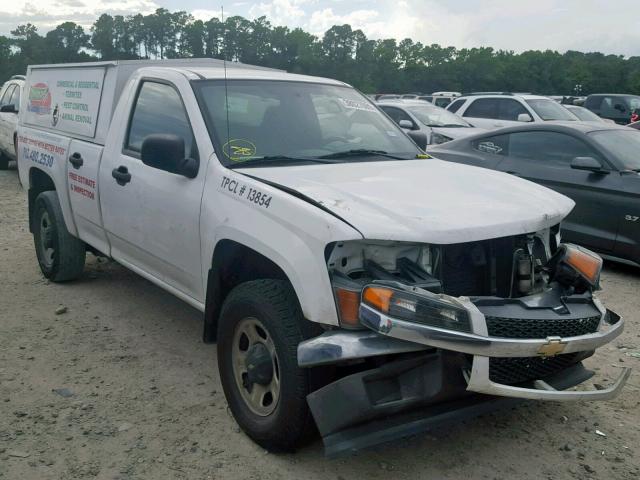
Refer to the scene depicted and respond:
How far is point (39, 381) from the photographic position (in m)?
4.12

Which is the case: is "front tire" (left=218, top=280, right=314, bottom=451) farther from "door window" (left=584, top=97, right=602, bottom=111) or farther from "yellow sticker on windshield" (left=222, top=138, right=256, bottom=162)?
"door window" (left=584, top=97, right=602, bottom=111)

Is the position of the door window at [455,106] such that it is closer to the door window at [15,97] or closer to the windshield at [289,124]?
the door window at [15,97]

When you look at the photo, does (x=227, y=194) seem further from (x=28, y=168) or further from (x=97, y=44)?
(x=97, y=44)

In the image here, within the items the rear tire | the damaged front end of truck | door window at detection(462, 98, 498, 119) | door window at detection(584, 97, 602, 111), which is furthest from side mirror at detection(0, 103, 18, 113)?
door window at detection(584, 97, 602, 111)

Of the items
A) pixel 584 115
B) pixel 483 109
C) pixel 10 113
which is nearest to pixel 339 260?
pixel 10 113

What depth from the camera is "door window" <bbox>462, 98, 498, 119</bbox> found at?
567 inches

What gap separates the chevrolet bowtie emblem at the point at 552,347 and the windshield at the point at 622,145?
431cm

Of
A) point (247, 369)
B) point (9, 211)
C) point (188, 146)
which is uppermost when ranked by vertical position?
point (188, 146)

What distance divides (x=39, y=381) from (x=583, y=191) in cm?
520

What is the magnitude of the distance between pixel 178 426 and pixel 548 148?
536 cm

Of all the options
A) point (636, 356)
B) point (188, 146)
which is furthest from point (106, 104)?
point (636, 356)

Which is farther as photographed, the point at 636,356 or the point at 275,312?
the point at 636,356

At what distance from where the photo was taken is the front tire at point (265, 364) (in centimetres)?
302

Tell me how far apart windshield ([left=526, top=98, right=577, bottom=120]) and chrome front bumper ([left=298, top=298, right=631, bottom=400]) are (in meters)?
11.3
